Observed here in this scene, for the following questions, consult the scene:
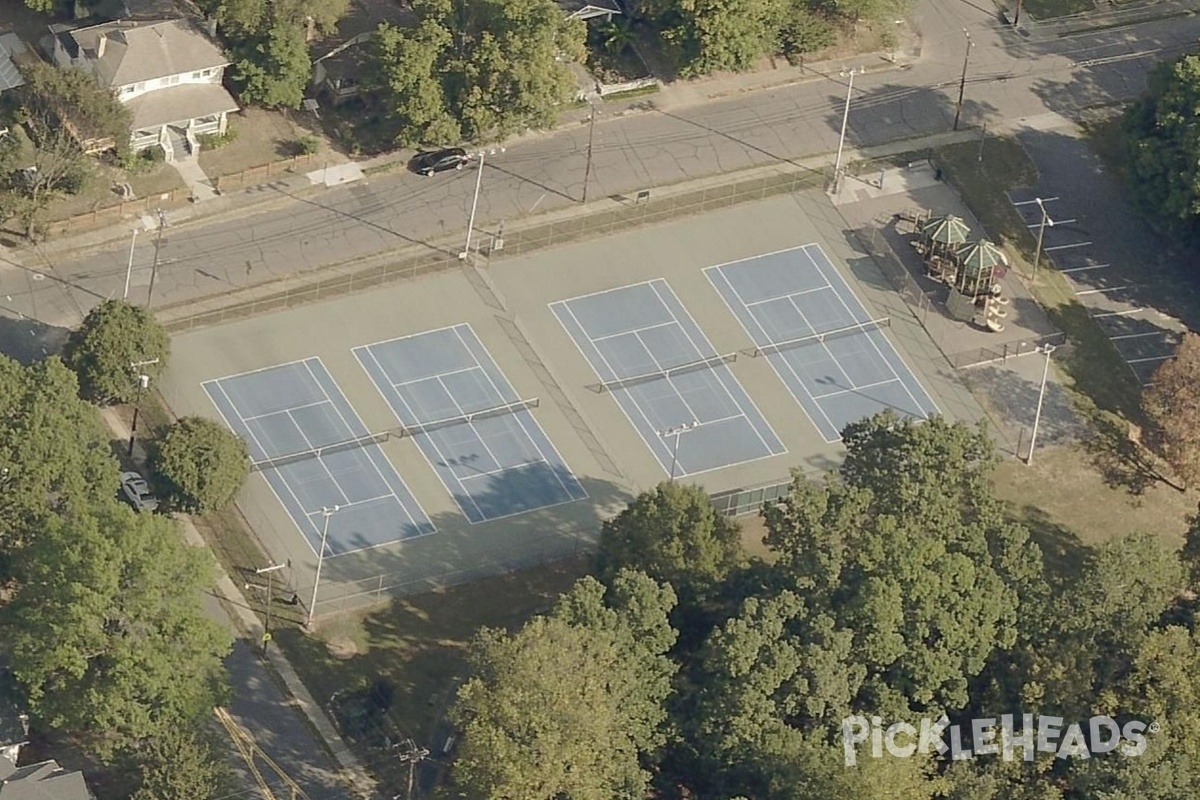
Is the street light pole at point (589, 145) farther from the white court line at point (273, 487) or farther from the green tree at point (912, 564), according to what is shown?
the green tree at point (912, 564)

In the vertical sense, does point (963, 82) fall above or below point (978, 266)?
above

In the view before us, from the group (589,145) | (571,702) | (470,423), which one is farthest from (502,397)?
(571,702)

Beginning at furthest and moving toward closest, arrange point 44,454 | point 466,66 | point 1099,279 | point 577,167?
point 577,167
point 1099,279
point 466,66
point 44,454

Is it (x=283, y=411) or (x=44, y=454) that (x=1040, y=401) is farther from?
(x=44, y=454)

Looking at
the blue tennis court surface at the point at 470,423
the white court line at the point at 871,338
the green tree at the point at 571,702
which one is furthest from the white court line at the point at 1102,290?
the green tree at the point at 571,702

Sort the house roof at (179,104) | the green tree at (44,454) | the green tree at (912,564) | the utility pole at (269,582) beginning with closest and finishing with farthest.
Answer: the green tree at (912,564) < the green tree at (44,454) < the utility pole at (269,582) < the house roof at (179,104)

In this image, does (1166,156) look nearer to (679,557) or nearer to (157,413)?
(679,557)
